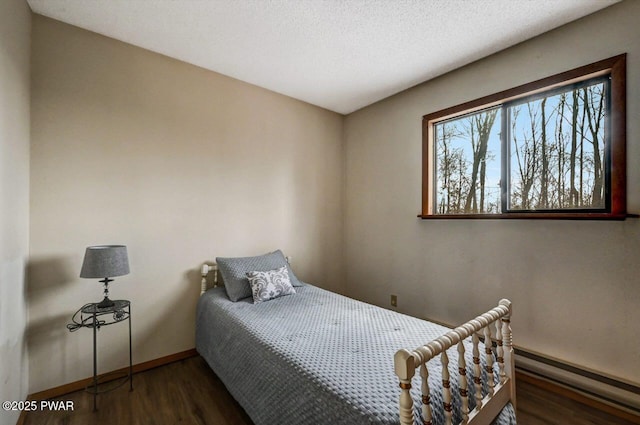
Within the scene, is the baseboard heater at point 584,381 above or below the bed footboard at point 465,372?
below

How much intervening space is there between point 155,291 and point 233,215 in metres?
0.93

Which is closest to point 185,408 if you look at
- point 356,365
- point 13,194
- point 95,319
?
point 95,319

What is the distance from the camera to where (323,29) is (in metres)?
2.11

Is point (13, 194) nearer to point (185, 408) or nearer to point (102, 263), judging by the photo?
point (102, 263)

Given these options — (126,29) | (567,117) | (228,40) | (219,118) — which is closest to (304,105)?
(219,118)

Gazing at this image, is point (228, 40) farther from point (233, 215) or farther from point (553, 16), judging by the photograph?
point (553, 16)

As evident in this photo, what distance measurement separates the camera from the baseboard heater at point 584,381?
177 cm

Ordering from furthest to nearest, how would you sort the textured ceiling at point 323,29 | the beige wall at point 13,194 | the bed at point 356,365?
the textured ceiling at point 323,29, the beige wall at point 13,194, the bed at point 356,365

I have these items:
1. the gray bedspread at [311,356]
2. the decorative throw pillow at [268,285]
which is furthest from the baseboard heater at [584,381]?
the decorative throw pillow at [268,285]

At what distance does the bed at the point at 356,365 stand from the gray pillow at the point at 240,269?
15 centimetres

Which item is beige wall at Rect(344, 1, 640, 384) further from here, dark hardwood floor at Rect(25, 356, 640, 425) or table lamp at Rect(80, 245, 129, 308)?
table lamp at Rect(80, 245, 129, 308)

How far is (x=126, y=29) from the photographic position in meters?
2.14

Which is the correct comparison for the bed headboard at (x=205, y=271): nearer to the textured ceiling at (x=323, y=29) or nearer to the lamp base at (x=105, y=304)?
the lamp base at (x=105, y=304)

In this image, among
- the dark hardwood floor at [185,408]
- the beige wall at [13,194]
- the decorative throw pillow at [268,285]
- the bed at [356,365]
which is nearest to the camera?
the bed at [356,365]
